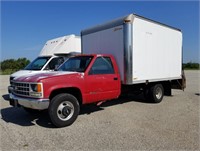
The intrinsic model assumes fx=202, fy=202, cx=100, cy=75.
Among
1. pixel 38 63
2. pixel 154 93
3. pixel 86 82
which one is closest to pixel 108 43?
pixel 86 82

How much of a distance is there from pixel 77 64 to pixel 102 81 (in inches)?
39.6

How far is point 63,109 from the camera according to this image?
5312 mm

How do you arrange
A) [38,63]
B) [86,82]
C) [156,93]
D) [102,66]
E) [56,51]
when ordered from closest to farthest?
[86,82] < [102,66] < [156,93] < [38,63] < [56,51]

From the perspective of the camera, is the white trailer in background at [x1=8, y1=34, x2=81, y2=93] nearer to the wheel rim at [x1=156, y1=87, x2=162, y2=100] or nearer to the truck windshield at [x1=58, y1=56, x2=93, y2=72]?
the truck windshield at [x1=58, y1=56, x2=93, y2=72]

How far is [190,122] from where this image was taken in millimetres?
5605

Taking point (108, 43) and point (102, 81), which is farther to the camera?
point (108, 43)

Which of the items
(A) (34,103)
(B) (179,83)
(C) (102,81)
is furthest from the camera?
(B) (179,83)

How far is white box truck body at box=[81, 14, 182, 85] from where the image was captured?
6.68 meters

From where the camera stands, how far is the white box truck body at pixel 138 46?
6684 millimetres

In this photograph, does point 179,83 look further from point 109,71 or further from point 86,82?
point 86,82

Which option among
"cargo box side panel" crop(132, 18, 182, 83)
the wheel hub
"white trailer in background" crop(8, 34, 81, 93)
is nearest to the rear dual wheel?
"cargo box side panel" crop(132, 18, 182, 83)

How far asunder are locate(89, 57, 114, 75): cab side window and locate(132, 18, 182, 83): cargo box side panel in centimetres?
86

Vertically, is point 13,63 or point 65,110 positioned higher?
point 13,63

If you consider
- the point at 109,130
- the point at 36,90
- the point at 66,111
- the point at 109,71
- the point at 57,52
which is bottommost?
the point at 109,130
